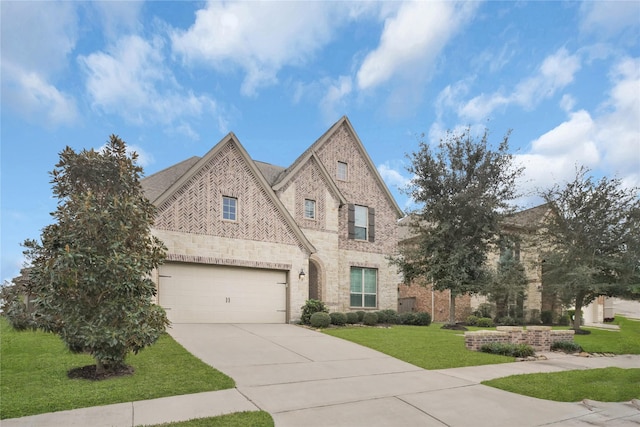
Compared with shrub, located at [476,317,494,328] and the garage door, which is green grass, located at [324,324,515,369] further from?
shrub, located at [476,317,494,328]

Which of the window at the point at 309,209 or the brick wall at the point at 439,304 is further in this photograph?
the brick wall at the point at 439,304

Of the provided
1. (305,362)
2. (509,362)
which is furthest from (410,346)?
(305,362)

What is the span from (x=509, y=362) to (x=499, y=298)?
17.9m

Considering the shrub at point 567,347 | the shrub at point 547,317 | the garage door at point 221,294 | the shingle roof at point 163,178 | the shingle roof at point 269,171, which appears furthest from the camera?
the shrub at point 547,317

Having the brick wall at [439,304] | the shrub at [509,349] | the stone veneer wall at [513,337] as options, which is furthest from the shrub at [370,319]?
the brick wall at [439,304]

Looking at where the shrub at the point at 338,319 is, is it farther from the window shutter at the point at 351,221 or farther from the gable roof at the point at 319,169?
the gable roof at the point at 319,169

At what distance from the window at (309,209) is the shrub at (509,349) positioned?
11.5m

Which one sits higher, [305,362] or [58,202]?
[58,202]

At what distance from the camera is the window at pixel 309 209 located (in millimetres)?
22203

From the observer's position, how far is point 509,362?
1141cm

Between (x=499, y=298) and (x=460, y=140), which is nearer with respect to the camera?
(x=460, y=140)

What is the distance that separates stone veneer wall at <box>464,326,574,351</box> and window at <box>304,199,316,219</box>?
10.8 meters

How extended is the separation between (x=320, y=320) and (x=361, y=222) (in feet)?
28.6

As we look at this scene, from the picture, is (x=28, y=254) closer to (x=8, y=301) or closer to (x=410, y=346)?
(x=8, y=301)
